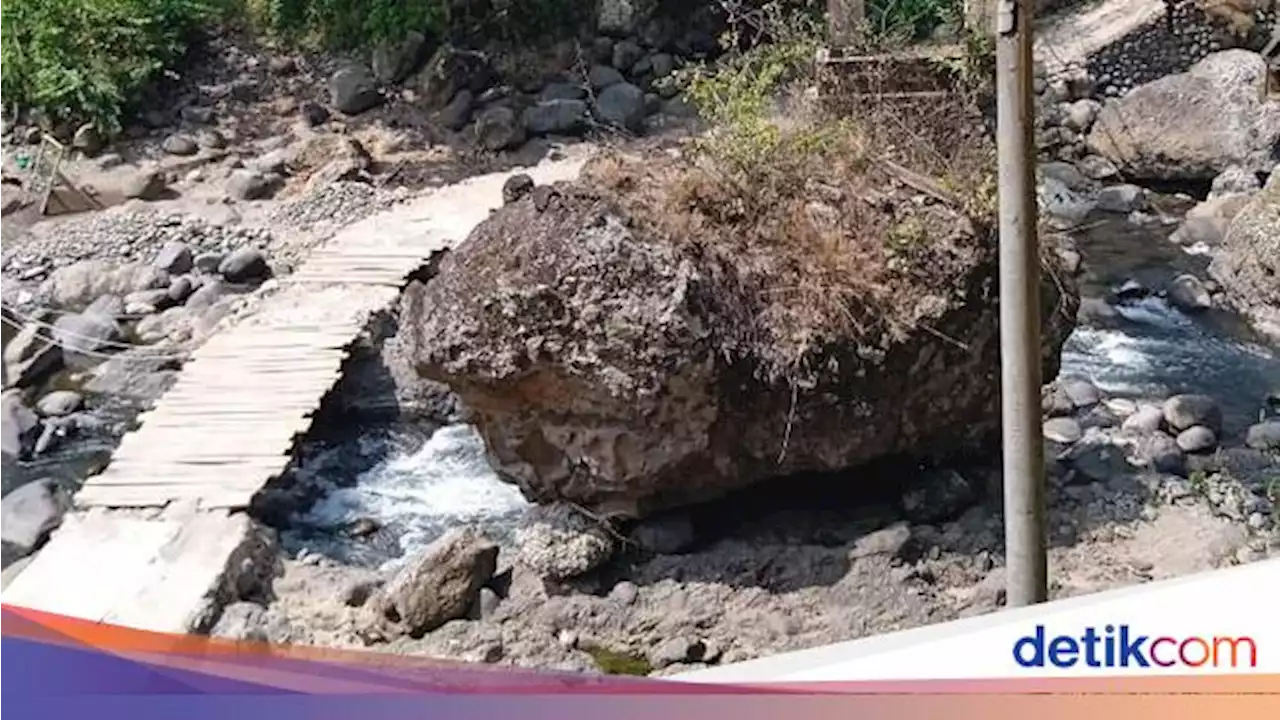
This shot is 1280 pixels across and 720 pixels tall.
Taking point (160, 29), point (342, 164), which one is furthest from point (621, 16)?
point (160, 29)

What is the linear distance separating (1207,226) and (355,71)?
870cm

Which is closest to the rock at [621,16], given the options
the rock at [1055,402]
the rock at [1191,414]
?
the rock at [1055,402]

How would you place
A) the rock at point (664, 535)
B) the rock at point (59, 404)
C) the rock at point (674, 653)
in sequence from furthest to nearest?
the rock at point (59, 404), the rock at point (664, 535), the rock at point (674, 653)

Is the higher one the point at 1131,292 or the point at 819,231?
the point at 819,231

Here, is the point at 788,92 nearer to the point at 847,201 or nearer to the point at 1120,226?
the point at 847,201

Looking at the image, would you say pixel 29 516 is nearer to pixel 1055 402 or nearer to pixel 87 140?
pixel 1055 402

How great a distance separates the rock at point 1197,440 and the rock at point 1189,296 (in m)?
2.81

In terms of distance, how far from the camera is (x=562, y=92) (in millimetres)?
15383

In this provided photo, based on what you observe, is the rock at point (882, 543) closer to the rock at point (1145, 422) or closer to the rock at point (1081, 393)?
the rock at point (1145, 422)

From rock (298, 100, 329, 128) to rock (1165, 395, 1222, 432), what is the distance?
9516 millimetres

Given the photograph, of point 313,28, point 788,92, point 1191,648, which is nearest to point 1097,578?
point 788,92

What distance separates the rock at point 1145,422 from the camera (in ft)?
28.7

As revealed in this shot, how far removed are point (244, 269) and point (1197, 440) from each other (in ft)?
23.9

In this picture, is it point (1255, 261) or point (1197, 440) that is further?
point (1255, 261)
